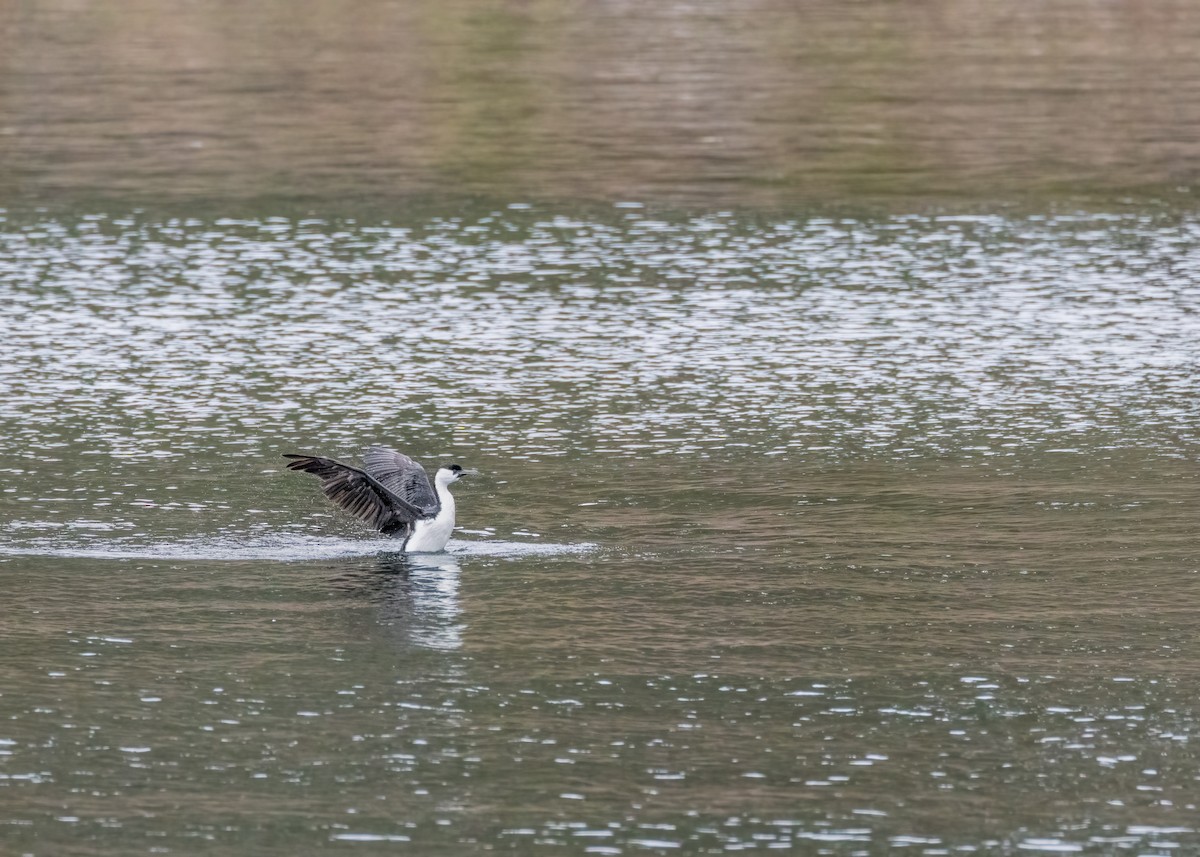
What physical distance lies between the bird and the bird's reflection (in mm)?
237

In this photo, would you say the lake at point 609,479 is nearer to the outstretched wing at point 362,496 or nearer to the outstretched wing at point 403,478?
the outstretched wing at point 362,496

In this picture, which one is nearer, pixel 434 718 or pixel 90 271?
pixel 434 718

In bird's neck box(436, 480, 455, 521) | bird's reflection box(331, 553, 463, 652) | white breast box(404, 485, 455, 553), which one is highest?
bird's neck box(436, 480, 455, 521)

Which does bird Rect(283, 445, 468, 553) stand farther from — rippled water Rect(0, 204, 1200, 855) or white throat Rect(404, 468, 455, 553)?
rippled water Rect(0, 204, 1200, 855)

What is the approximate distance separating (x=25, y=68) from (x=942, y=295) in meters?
34.9

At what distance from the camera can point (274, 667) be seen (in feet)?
55.8

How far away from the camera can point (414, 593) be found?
753 inches

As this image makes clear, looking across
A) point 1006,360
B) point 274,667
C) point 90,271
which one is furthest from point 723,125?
point 274,667

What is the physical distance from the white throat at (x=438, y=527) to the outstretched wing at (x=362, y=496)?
0.58 feet

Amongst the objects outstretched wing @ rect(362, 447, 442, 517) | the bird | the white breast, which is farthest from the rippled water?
outstretched wing @ rect(362, 447, 442, 517)

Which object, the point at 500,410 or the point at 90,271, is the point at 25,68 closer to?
the point at 90,271

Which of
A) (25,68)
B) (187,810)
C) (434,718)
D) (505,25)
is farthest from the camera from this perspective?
(505,25)

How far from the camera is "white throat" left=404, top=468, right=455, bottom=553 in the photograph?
20094mm

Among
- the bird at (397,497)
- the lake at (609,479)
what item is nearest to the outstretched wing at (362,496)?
the bird at (397,497)
